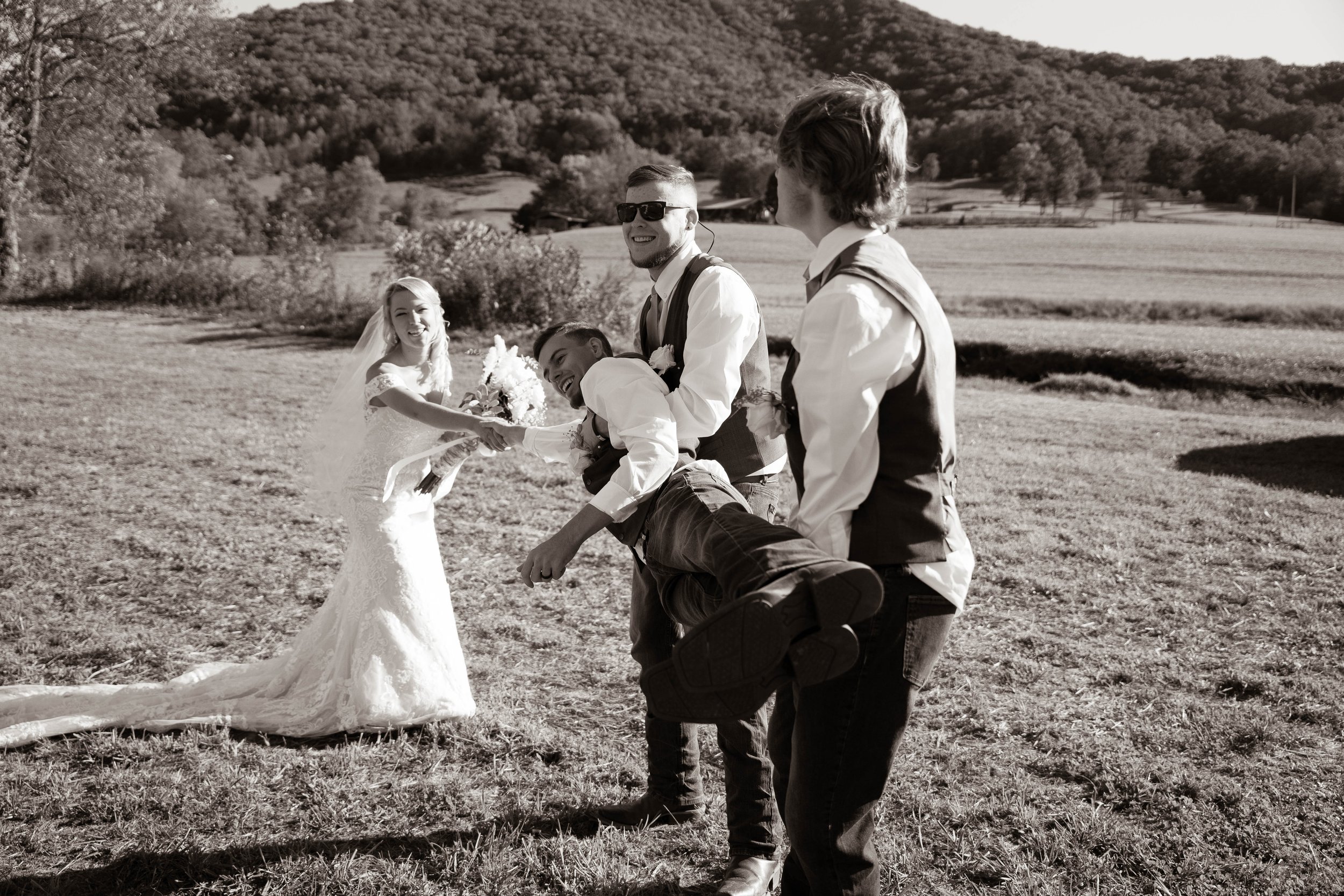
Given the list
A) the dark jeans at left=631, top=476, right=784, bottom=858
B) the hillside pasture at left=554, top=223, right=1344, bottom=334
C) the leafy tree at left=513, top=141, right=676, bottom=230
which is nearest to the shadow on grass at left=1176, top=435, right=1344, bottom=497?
A: the dark jeans at left=631, top=476, right=784, bottom=858

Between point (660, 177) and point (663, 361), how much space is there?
675 millimetres

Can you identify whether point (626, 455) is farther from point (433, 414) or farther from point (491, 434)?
point (433, 414)

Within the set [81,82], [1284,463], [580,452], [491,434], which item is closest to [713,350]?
[580,452]

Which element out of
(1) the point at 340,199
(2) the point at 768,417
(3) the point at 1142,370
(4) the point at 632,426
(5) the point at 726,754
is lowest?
(3) the point at 1142,370

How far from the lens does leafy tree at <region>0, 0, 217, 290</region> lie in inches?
1050

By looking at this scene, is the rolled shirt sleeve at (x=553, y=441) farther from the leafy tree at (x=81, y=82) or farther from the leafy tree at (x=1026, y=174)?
the leafy tree at (x=1026, y=174)

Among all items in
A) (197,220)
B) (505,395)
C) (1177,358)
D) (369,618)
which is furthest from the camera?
(197,220)

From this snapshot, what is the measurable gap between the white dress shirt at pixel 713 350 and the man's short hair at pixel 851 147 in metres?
0.73

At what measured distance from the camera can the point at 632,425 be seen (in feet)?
8.94

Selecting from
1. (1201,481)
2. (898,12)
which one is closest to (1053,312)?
(1201,481)

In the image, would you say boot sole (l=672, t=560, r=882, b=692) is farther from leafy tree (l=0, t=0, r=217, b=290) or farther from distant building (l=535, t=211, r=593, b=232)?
distant building (l=535, t=211, r=593, b=232)

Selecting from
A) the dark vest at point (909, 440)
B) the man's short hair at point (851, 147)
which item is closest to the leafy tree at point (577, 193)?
the man's short hair at point (851, 147)

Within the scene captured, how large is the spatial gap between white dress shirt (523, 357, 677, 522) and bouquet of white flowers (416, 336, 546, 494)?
1156 mm

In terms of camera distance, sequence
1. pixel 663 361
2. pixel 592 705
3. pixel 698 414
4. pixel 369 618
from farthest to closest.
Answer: pixel 592 705, pixel 369 618, pixel 663 361, pixel 698 414
